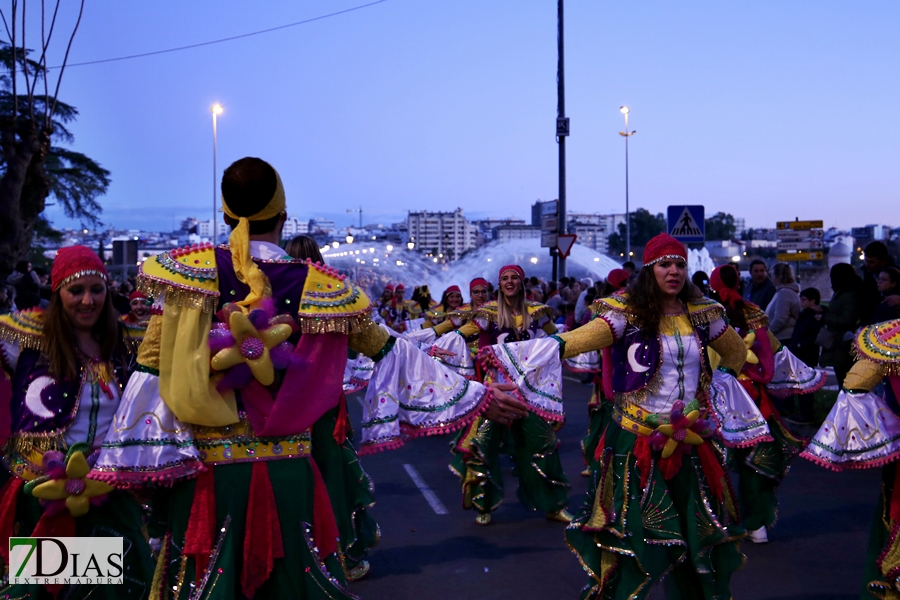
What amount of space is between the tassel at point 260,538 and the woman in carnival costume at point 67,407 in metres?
1.03

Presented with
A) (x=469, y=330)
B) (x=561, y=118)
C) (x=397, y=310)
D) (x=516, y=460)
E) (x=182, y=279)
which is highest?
(x=561, y=118)

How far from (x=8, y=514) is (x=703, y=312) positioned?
364 centimetres

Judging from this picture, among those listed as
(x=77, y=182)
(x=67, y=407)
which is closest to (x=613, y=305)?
(x=67, y=407)

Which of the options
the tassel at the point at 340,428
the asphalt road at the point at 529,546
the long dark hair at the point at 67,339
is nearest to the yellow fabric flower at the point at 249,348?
the tassel at the point at 340,428

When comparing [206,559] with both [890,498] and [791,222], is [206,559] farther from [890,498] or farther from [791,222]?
[791,222]

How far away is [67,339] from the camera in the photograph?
4.25 m

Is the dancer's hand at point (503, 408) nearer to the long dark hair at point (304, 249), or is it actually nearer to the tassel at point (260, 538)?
the tassel at point (260, 538)

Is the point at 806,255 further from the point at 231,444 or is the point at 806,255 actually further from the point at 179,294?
the point at 179,294

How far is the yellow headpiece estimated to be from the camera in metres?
3.42

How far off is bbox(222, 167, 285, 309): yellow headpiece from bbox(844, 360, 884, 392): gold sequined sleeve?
3.19 m

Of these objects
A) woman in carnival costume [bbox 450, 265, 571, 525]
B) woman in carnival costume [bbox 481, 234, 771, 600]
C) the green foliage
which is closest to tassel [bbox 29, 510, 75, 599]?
woman in carnival costume [bbox 481, 234, 771, 600]

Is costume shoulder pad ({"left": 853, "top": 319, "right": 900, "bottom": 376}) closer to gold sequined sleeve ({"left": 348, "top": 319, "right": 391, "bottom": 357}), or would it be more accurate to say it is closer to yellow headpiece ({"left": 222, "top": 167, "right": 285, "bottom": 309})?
gold sequined sleeve ({"left": 348, "top": 319, "right": 391, "bottom": 357})

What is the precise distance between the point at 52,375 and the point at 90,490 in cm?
57

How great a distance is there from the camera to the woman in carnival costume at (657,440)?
16.7 feet
